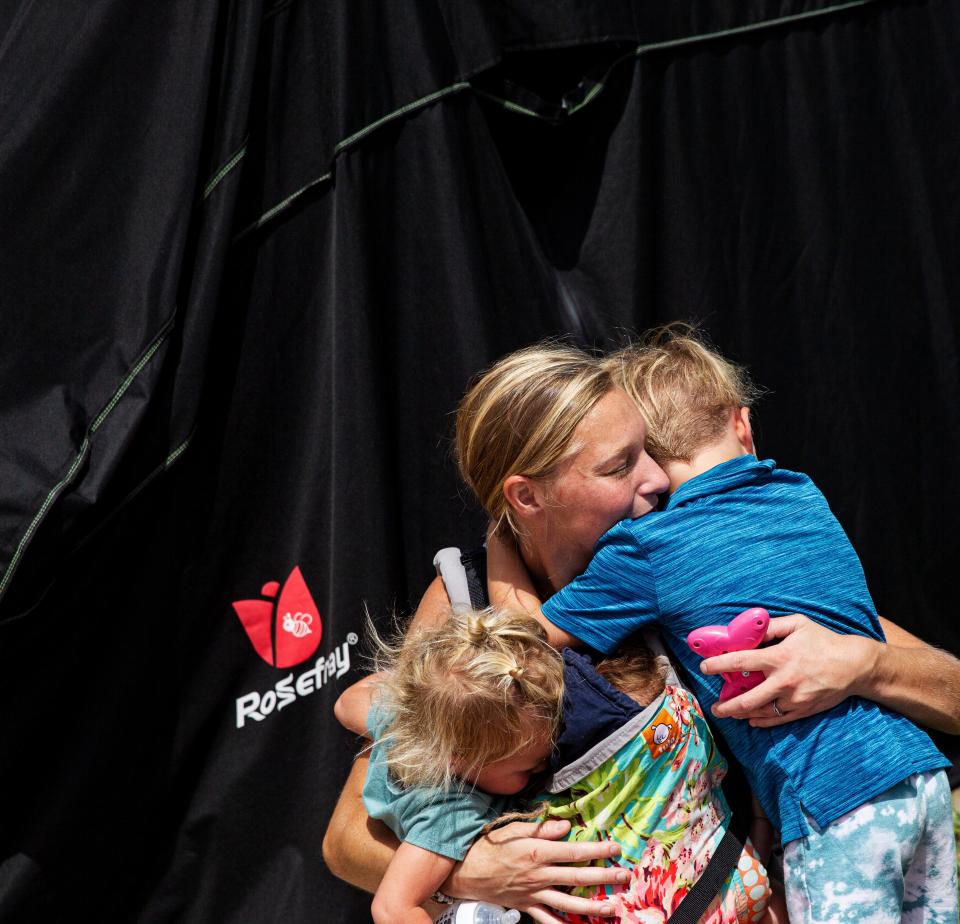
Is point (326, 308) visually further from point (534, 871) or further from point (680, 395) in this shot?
point (534, 871)

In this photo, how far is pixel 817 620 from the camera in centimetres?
176

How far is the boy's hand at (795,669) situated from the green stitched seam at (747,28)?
4.27 feet

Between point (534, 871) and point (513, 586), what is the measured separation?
0.45 meters

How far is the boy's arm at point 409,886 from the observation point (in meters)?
1.68

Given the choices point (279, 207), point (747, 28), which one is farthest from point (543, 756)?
point (747, 28)

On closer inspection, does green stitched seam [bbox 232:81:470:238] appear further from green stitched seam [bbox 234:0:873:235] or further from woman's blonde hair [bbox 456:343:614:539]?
woman's blonde hair [bbox 456:343:614:539]

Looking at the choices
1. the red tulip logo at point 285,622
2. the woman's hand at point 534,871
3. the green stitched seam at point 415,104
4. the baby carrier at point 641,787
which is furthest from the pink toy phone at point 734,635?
the green stitched seam at point 415,104

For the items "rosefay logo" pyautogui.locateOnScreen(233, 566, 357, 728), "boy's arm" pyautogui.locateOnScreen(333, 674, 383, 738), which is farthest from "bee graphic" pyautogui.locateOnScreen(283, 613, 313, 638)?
"boy's arm" pyautogui.locateOnScreen(333, 674, 383, 738)

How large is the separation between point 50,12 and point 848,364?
1.83 meters

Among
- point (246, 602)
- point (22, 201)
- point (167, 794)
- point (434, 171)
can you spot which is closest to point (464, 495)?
point (246, 602)

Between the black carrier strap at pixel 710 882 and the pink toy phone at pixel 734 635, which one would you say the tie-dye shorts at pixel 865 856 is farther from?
the pink toy phone at pixel 734 635

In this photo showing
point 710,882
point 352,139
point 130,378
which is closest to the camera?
point 710,882

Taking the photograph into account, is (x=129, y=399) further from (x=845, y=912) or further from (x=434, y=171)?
(x=845, y=912)

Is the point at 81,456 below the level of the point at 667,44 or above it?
below
